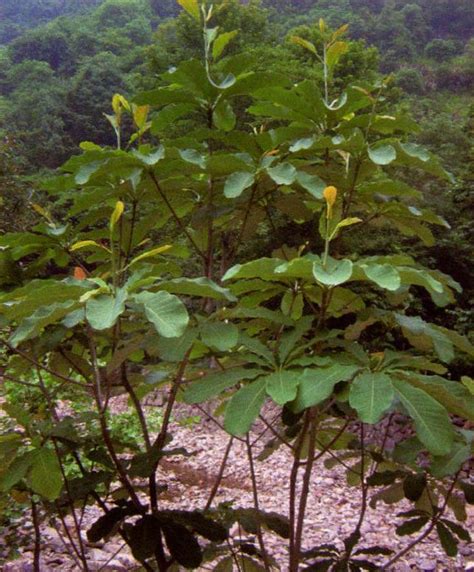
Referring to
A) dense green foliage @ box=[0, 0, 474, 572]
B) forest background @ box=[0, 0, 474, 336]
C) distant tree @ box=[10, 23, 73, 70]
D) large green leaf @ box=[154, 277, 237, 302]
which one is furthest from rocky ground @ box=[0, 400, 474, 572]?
distant tree @ box=[10, 23, 73, 70]

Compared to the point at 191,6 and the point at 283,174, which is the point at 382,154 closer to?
the point at 283,174

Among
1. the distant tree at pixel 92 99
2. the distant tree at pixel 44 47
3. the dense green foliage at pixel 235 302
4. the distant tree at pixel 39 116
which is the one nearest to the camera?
the dense green foliage at pixel 235 302

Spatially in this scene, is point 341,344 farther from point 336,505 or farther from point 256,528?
point 336,505

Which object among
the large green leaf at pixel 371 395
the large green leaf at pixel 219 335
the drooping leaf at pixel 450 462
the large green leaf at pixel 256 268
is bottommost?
the drooping leaf at pixel 450 462

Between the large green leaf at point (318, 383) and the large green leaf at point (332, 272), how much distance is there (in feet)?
0.43

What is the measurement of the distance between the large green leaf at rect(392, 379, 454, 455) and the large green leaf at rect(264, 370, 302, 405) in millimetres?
148

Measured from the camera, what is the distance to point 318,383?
810 mm

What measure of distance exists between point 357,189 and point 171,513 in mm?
758

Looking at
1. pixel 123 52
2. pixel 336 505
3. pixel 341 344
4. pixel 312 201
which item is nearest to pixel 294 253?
pixel 312 201

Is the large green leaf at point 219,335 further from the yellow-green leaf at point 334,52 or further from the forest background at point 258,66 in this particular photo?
the forest background at point 258,66

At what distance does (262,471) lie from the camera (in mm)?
4855

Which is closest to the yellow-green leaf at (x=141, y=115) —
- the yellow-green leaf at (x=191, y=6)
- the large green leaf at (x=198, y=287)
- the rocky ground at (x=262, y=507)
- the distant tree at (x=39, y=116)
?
the yellow-green leaf at (x=191, y=6)

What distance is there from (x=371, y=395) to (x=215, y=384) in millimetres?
248

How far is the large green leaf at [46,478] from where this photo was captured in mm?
1016
